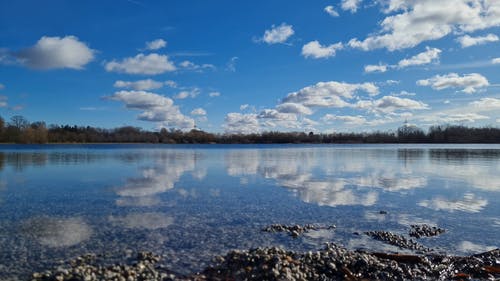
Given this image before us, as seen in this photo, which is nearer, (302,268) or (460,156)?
(302,268)

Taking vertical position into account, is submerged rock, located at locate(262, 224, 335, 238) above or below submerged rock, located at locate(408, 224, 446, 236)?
above

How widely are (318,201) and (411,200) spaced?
577 cm

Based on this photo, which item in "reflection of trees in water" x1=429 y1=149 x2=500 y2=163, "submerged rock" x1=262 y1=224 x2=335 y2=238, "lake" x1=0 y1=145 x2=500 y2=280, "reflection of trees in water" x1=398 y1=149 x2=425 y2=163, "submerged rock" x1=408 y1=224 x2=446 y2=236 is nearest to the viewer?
"lake" x1=0 y1=145 x2=500 y2=280

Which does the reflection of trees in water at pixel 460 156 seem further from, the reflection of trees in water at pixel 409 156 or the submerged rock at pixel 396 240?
the submerged rock at pixel 396 240

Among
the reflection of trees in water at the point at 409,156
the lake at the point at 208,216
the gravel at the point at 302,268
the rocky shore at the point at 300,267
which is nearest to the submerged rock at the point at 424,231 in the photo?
the lake at the point at 208,216

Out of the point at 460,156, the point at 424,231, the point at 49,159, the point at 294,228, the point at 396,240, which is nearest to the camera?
the point at 396,240

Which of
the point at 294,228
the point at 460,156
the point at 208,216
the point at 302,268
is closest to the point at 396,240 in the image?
the point at 294,228

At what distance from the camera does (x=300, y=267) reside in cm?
1025

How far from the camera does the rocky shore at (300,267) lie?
9617 mm

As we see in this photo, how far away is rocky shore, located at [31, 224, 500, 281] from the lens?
9617 millimetres

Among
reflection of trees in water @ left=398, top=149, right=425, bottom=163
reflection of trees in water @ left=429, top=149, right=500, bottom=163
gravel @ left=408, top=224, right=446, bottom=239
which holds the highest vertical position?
reflection of trees in water @ left=429, top=149, right=500, bottom=163

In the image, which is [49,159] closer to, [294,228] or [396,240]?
[294,228]

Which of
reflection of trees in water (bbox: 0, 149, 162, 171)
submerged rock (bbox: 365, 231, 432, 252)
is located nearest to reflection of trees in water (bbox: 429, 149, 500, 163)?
submerged rock (bbox: 365, 231, 432, 252)

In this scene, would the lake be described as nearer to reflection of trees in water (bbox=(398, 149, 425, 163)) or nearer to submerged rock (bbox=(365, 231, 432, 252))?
submerged rock (bbox=(365, 231, 432, 252))
